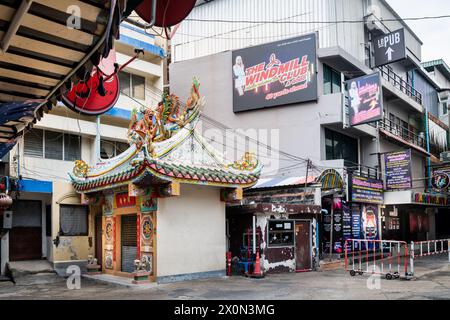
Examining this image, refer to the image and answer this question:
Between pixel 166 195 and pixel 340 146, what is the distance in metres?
15.4

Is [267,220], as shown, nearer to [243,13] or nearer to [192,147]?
[192,147]

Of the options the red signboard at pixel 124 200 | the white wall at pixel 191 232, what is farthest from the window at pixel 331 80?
the red signboard at pixel 124 200

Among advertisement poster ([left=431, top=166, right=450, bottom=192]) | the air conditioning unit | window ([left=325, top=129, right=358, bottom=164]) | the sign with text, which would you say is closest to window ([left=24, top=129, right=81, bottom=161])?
window ([left=325, top=129, right=358, bottom=164])

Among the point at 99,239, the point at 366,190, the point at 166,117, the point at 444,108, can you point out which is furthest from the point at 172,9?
the point at 444,108

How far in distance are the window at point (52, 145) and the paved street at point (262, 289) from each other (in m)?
6.98

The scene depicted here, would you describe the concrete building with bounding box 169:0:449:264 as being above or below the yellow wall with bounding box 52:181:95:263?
above

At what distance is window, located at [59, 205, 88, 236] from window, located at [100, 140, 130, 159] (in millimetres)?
4824

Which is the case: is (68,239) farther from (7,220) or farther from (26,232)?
(7,220)

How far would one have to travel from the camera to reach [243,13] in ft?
102

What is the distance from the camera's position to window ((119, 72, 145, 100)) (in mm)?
28247

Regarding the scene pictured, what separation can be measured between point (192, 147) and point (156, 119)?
1.77m

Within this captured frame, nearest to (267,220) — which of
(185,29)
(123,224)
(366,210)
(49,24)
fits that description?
(123,224)

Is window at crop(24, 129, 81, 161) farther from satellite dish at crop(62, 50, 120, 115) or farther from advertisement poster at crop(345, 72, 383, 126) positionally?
satellite dish at crop(62, 50, 120, 115)

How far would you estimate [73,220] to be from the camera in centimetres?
2117
